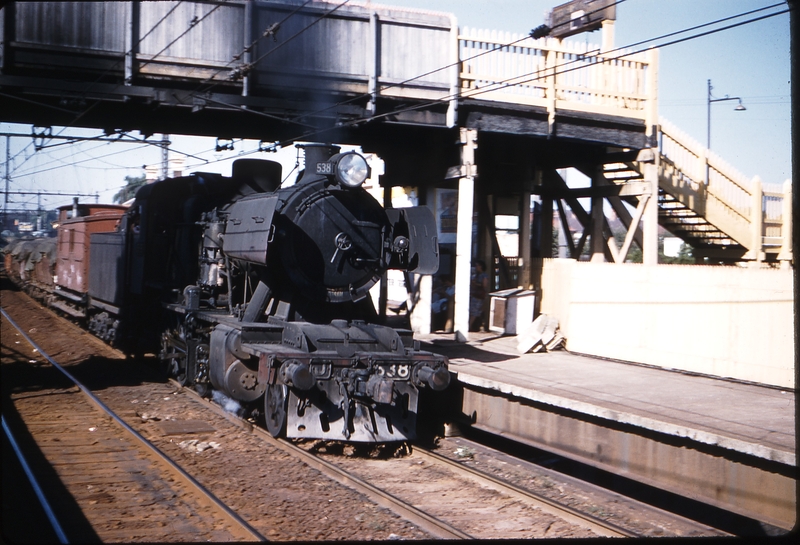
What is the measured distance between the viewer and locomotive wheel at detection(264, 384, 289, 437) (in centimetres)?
820

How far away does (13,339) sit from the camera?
17812mm

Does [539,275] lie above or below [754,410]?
above

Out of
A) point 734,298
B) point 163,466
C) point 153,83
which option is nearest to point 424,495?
point 163,466

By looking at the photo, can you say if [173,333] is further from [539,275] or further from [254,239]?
[539,275]

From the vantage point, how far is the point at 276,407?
8453mm

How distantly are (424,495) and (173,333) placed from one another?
631cm

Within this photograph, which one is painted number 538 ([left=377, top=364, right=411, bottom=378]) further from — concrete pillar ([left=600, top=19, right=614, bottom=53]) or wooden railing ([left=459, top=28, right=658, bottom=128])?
concrete pillar ([left=600, top=19, right=614, bottom=53])

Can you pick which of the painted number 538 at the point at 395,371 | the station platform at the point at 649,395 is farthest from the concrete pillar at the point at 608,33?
the painted number 538 at the point at 395,371

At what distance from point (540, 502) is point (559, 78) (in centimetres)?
886

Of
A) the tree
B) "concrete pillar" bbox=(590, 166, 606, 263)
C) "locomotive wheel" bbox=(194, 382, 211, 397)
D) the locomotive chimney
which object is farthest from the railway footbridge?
the tree

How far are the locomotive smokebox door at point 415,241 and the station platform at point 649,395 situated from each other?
1574 mm

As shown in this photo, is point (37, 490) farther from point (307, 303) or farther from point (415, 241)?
point (415, 241)

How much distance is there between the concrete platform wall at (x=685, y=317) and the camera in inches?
360

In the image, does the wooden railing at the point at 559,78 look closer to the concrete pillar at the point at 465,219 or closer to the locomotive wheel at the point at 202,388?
the concrete pillar at the point at 465,219
